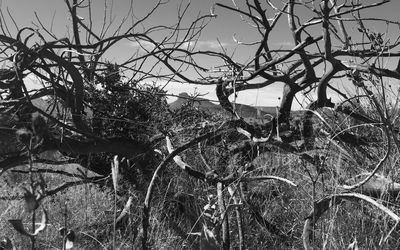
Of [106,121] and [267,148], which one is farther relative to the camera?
[106,121]

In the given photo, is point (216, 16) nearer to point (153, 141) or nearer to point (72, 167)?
point (153, 141)

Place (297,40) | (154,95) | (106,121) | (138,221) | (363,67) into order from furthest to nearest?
(154,95) < (106,121) < (297,40) < (138,221) < (363,67)

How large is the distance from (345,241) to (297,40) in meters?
1.42

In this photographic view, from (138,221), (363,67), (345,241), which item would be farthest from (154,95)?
(345,241)

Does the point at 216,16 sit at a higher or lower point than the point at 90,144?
higher

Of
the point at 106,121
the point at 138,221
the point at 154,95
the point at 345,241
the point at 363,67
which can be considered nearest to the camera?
the point at 345,241

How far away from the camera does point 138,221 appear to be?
2773mm

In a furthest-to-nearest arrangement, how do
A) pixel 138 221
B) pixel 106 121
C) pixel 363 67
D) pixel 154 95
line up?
pixel 154 95 → pixel 106 121 → pixel 138 221 → pixel 363 67

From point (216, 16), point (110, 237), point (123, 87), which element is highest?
point (216, 16)

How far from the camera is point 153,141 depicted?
3.09 metres

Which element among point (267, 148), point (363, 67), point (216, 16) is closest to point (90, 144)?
point (267, 148)

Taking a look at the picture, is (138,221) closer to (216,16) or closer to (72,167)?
(72,167)

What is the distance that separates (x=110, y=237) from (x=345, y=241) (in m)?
1.39

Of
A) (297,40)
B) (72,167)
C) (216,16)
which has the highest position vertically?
(216,16)
